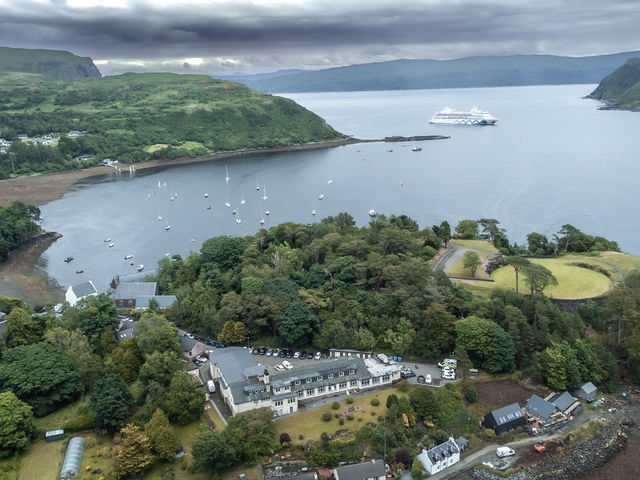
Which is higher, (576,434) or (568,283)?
(568,283)

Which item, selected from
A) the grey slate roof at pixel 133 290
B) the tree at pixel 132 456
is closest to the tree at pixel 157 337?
the tree at pixel 132 456

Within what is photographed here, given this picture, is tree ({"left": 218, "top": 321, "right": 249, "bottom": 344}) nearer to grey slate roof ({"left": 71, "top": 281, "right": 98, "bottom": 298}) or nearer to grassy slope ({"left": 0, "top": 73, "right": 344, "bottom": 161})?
grey slate roof ({"left": 71, "top": 281, "right": 98, "bottom": 298})

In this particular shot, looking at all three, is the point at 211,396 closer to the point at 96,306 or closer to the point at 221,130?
the point at 96,306

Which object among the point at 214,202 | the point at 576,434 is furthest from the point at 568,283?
the point at 214,202

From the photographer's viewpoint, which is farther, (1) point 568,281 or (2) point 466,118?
(2) point 466,118

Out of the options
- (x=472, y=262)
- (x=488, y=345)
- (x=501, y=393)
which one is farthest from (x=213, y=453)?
(x=472, y=262)

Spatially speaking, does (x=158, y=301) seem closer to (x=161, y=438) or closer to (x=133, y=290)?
(x=133, y=290)
